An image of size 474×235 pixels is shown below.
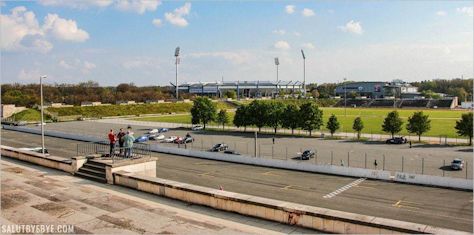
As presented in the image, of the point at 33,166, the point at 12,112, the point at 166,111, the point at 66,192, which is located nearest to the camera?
the point at 66,192

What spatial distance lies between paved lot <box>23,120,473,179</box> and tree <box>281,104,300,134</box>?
5119 millimetres

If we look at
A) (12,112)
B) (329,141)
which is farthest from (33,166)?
(12,112)

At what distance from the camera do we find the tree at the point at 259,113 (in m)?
80.5

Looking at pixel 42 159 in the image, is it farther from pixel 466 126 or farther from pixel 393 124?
pixel 466 126

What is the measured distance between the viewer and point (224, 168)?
39.9 metres

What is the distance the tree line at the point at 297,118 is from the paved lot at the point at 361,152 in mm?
5239

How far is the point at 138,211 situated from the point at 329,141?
187 ft

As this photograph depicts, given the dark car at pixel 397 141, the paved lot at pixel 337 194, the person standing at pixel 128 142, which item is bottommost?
the paved lot at pixel 337 194

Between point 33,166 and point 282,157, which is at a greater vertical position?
point 33,166

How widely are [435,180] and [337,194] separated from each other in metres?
9.30

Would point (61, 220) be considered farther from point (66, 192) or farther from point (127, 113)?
point (127, 113)

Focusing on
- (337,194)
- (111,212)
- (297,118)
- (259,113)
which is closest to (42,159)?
(111,212)

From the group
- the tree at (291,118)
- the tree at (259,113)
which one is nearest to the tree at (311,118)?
the tree at (291,118)

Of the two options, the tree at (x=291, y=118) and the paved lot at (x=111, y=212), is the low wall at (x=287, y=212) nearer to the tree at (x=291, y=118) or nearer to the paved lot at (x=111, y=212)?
the paved lot at (x=111, y=212)
